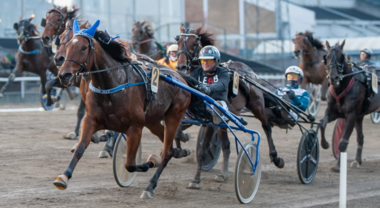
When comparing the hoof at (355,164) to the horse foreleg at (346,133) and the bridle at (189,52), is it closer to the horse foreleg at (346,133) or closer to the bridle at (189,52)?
the horse foreleg at (346,133)

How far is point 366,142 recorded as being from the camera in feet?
38.8

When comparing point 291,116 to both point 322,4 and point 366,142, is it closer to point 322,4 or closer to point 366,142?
point 366,142

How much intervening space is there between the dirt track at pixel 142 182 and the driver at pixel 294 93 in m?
0.98

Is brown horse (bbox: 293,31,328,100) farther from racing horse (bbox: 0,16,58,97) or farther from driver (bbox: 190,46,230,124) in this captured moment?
driver (bbox: 190,46,230,124)

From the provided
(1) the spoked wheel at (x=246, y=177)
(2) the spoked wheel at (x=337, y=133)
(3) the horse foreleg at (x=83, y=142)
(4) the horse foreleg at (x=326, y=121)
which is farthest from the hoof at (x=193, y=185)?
(2) the spoked wheel at (x=337, y=133)

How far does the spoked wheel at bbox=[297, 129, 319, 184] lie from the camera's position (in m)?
7.24

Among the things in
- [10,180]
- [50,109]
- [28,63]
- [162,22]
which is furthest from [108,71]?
[162,22]

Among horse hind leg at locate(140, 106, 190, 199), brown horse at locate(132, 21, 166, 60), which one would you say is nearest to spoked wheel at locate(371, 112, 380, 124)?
brown horse at locate(132, 21, 166, 60)

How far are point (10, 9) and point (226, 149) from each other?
41.3 ft

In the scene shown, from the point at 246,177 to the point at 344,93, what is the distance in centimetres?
315

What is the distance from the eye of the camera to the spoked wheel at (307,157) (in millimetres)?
7242

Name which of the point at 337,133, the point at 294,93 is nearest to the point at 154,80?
the point at 294,93

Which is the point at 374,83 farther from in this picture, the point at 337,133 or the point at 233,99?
the point at 233,99

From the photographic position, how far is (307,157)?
745cm
